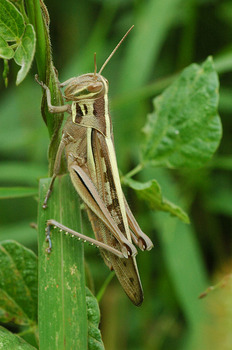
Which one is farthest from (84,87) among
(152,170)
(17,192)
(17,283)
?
(152,170)

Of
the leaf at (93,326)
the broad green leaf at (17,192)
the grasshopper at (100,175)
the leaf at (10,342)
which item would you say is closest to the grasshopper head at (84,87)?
the grasshopper at (100,175)

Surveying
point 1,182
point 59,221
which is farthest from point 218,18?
point 59,221

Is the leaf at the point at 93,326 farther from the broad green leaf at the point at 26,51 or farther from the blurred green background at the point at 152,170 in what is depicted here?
the blurred green background at the point at 152,170

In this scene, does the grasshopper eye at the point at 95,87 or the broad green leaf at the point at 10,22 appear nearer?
the broad green leaf at the point at 10,22

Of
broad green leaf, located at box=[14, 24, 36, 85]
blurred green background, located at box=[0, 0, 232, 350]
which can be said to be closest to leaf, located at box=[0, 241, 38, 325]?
broad green leaf, located at box=[14, 24, 36, 85]

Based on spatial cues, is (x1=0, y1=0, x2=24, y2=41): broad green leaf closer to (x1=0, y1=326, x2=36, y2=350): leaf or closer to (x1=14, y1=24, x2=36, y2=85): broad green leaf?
(x1=14, y1=24, x2=36, y2=85): broad green leaf

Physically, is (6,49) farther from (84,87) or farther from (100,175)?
(100,175)
